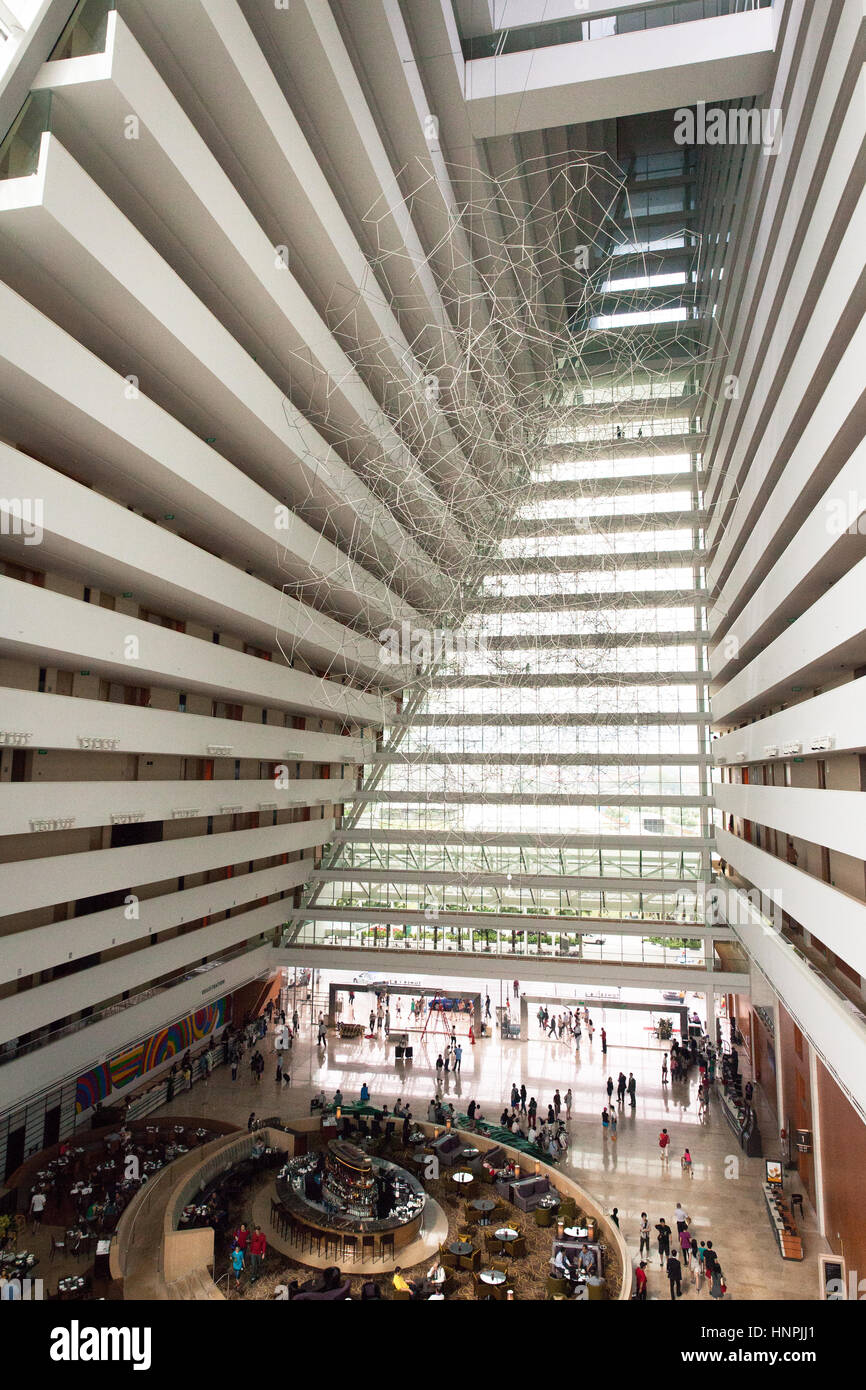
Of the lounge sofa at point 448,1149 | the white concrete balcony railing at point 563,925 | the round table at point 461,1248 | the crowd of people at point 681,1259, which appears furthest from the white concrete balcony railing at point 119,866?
the crowd of people at point 681,1259

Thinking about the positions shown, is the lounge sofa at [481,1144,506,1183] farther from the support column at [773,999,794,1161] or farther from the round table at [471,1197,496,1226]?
the support column at [773,999,794,1161]

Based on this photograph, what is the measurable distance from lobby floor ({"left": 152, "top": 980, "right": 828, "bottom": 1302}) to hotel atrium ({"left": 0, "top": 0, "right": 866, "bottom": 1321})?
122mm

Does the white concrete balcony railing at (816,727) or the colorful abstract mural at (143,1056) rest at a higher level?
the white concrete balcony railing at (816,727)

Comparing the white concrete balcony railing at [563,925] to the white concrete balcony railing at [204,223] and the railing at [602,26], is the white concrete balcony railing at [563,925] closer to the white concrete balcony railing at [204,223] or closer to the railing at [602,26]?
the white concrete balcony railing at [204,223]

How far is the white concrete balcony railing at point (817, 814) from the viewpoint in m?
7.07

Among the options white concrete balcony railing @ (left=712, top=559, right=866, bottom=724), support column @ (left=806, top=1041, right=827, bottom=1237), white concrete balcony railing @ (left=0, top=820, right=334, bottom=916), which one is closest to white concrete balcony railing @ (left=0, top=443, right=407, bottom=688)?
white concrete balcony railing @ (left=0, top=820, right=334, bottom=916)

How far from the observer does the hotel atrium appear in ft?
29.1

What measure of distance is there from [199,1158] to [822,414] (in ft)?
51.5

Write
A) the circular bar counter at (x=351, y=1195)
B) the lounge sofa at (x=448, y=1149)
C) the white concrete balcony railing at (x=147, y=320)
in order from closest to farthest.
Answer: the white concrete balcony railing at (x=147, y=320)
the circular bar counter at (x=351, y=1195)
the lounge sofa at (x=448, y=1149)

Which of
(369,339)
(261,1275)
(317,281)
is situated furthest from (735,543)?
(261,1275)

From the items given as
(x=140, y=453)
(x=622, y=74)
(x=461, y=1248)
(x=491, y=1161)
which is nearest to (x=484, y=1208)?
(x=461, y=1248)

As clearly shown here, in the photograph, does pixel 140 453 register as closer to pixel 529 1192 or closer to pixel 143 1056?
pixel 529 1192

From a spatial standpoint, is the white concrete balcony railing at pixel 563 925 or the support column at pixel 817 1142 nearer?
the support column at pixel 817 1142

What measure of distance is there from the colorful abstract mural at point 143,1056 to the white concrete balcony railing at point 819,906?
38.8ft
